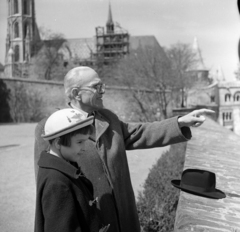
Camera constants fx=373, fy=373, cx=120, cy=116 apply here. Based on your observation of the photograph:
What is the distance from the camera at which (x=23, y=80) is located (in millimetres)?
29312

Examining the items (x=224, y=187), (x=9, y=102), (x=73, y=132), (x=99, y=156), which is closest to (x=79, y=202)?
(x=73, y=132)

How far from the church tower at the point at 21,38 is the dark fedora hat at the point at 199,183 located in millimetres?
44482

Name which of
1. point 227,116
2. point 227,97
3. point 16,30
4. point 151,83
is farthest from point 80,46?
point 151,83

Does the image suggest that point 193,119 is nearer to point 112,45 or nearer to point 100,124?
point 100,124

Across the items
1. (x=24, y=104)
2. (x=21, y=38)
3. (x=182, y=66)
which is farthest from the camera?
(x=21, y=38)

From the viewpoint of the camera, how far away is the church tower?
152ft

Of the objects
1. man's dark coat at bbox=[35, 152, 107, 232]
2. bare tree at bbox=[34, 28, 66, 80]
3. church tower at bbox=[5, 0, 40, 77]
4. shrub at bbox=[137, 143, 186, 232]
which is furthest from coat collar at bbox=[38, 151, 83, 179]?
church tower at bbox=[5, 0, 40, 77]

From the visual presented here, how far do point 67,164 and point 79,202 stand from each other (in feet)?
0.59

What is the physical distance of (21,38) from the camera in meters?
51.4

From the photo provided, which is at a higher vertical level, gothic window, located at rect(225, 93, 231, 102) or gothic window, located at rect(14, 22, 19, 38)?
gothic window, located at rect(14, 22, 19, 38)

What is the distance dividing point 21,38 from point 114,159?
5225 cm

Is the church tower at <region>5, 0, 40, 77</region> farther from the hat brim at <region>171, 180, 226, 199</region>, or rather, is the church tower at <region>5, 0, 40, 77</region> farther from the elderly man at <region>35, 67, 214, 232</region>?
the hat brim at <region>171, 180, 226, 199</region>

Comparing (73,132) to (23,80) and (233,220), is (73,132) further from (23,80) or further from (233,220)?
(23,80)

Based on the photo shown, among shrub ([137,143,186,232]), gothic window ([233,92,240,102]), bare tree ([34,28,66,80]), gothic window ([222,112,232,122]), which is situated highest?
bare tree ([34,28,66,80])
